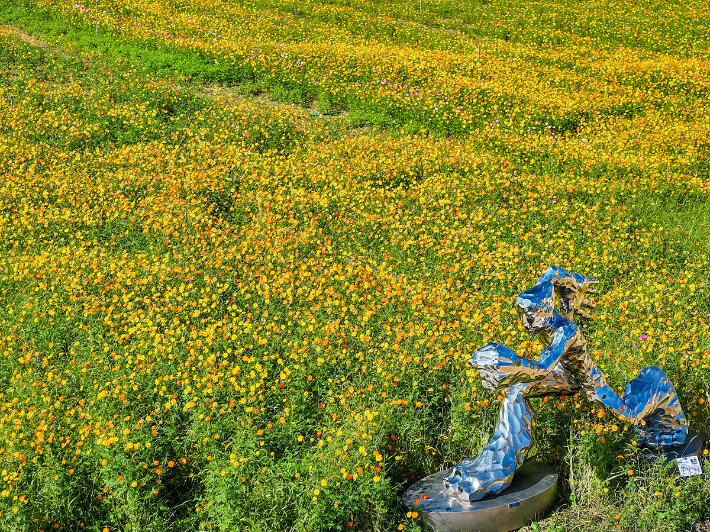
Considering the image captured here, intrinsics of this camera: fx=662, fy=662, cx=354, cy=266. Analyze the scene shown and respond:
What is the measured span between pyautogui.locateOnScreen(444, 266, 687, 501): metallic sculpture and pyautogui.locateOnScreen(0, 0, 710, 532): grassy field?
0.84 feet

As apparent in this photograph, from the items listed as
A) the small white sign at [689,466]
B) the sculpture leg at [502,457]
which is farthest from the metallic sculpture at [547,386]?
the small white sign at [689,466]

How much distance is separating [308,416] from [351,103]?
29.0ft

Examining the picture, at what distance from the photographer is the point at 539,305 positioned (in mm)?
4191

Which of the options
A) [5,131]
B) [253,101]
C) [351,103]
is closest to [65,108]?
[5,131]

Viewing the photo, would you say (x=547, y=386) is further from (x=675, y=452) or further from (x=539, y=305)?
(x=675, y=452)

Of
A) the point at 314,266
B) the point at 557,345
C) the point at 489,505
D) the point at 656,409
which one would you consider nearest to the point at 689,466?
the point at 656,409

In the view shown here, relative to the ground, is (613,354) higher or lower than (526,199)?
lower

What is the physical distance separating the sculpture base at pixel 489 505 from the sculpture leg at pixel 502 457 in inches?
2.6

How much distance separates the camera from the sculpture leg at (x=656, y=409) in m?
4.32

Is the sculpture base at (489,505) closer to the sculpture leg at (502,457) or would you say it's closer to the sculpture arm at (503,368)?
the sculpture leg at (502,457)

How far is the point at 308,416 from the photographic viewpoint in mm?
5000

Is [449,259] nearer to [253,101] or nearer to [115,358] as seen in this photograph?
[115,358]

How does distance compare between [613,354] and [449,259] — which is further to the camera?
[449,259]

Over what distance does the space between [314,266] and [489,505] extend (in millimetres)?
3711
